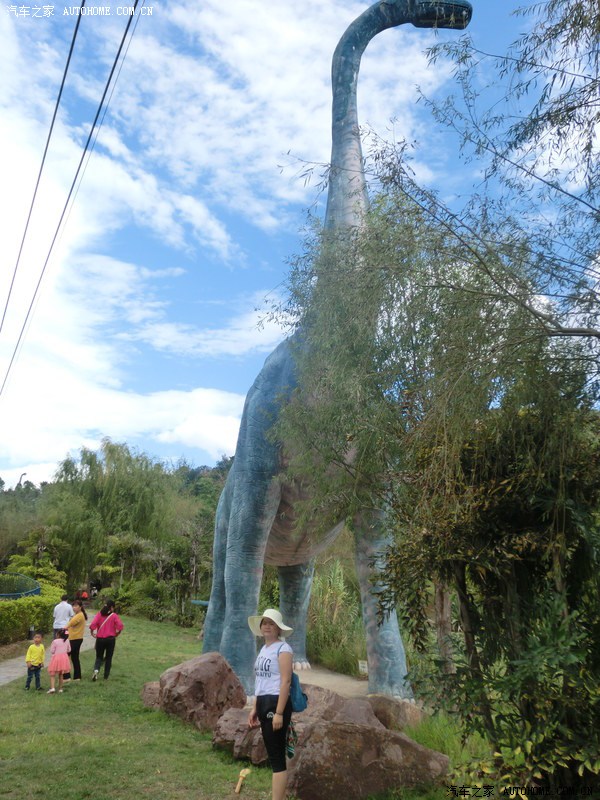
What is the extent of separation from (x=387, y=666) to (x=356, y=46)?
7.11 metres

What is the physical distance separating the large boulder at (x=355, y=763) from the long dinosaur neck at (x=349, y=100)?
5.37 metres

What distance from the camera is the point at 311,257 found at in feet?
25.6

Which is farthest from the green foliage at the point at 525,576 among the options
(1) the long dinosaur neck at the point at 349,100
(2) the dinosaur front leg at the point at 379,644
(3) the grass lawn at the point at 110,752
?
(1) the long dinosaur neck at the point at 349,100

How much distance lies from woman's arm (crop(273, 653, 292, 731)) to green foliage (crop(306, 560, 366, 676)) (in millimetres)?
8114

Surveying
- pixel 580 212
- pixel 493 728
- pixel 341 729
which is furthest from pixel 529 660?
pixel 580 212

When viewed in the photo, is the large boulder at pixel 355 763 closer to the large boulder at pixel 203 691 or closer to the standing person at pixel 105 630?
the large boulder at pixel 203 691

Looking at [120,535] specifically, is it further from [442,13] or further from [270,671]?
[270,671]

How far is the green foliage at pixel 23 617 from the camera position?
13.7 meters

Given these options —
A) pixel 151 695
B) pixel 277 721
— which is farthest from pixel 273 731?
pixel 151 695

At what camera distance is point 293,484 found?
8609mm

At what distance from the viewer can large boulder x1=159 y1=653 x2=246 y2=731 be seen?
7.39 m

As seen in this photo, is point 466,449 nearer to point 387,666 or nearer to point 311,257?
point 311,257

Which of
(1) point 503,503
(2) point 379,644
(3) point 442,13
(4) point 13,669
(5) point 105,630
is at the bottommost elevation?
(4) point 13,669

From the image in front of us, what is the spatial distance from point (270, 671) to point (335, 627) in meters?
9.36
